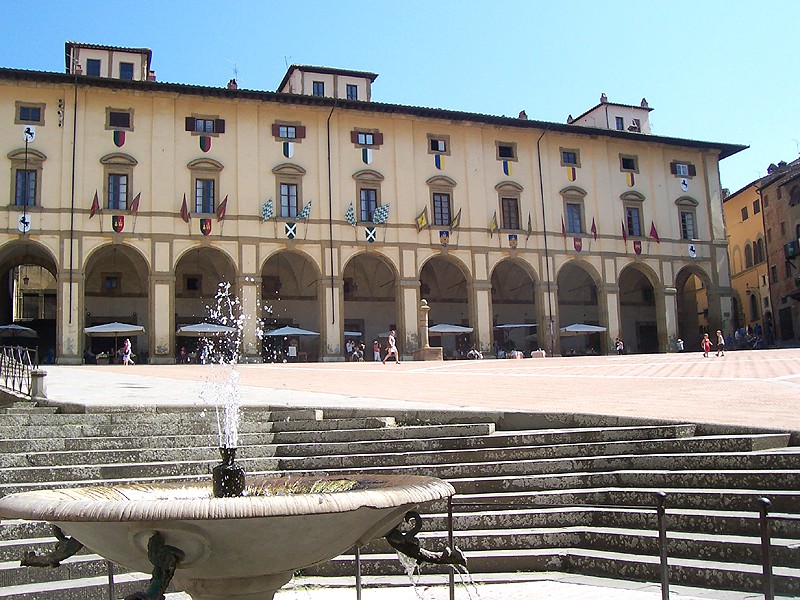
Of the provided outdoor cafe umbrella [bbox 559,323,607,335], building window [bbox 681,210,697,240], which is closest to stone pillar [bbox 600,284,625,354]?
outdoor cafe umbrella [bbox 559,323,607,335]

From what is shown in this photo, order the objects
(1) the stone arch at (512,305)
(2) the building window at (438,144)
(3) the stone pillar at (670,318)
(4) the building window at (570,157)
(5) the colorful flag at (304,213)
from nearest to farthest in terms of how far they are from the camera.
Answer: (5) the colorful flag at (304,213)
(2) the building window at (438,144)
(4) the building window at (570,157)
(3) the stone pillar at (670,318)
(1) the stone arch at (512,305)

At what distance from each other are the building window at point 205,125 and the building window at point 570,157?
754 inches

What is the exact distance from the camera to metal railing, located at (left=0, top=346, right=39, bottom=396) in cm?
1241

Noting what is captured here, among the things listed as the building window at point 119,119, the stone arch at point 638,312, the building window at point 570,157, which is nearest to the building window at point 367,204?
the building window at point 119,119

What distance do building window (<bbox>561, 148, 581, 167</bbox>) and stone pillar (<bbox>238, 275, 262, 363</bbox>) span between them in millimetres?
18995

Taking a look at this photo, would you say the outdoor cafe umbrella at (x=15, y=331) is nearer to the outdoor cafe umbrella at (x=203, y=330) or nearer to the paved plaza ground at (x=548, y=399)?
the outdoor cafe umbrella at (x=203, y=330)

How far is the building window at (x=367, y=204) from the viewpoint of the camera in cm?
4006

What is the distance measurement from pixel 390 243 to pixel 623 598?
34924mm

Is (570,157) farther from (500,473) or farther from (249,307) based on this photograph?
(500,473)

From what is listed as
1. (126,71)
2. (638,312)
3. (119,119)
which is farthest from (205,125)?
(638,312)

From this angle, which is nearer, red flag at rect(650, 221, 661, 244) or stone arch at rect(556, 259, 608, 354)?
red flag at rect(650, 221, 661, 244)

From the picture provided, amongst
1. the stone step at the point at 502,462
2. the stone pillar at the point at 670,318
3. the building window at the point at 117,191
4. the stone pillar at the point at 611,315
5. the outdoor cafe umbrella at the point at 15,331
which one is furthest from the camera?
the stone pillar at the point at 670,318

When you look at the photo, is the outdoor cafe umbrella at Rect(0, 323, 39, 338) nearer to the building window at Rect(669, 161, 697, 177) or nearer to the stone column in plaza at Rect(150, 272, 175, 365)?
the stone column in plaza at Rect(150, 272, 175, 365)

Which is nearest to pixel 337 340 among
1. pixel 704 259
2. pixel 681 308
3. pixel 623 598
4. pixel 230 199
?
pixel 230 199
